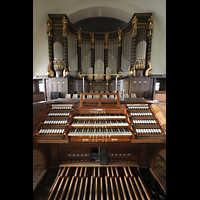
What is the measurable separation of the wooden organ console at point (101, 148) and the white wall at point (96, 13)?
18.4 ft

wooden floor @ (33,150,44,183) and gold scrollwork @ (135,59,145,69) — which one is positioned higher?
gold scrollwork @ (135,59,145,69)

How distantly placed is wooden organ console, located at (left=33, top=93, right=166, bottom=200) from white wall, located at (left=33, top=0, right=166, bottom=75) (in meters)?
5.60

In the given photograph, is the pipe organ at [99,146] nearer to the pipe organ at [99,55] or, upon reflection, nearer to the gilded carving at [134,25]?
the pipe organ at [99,55]

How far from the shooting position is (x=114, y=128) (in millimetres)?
1562

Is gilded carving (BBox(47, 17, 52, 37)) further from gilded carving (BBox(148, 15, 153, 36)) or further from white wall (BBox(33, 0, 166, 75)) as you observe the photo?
gilded carving (BBox(148, 15, 153, 36))

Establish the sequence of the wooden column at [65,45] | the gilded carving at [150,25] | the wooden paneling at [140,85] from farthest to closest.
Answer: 1. the wooden paneling at [140,85]
2. the wooden column at [65,45]
3. the gilded carving at [150,25]

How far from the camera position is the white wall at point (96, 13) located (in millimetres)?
5254

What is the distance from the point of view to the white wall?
17.2 ft

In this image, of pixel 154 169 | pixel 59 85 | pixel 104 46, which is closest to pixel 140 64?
pixel 104 46

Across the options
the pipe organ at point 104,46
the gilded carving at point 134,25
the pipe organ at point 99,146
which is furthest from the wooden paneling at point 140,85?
the pipe organ at point 99,146

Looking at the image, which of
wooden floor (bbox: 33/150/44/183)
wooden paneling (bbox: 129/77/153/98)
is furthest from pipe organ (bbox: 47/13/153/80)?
wooden floor (bbox: 33/150/44/183)

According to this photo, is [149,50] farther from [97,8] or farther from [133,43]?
[97,8]
